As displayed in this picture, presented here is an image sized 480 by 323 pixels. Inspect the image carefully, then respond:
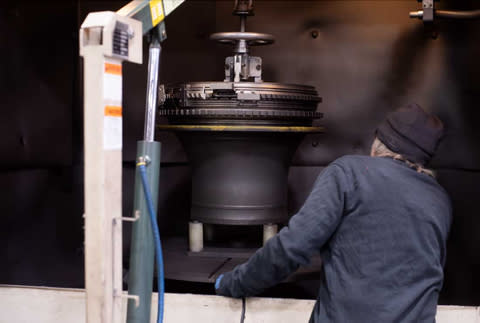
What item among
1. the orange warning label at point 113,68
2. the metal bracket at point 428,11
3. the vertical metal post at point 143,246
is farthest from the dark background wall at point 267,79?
the orange warning label at point 113,68

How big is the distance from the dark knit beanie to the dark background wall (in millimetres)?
1099

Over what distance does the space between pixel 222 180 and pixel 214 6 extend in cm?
98

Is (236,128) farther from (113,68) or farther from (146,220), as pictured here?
(113,68)

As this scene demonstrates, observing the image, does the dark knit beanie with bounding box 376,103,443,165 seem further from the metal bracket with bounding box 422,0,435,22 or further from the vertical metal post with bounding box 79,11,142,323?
the metal bracket with bounding box 422,0,435,22

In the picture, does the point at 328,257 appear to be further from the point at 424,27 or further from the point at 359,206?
the point at 424,27

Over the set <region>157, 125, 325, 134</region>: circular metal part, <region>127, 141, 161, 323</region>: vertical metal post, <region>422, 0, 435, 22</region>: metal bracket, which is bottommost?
<region>127, 141, 161, 323</region>: vertical metal post

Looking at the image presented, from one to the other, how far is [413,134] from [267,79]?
1318 mm

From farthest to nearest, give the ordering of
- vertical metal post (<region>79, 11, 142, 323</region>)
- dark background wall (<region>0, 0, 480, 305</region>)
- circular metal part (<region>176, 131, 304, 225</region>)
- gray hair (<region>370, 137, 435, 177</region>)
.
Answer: dark background wall (<region>0, 0, 480, 305</region>)
circular metal part (<region>176, 131, 304, 225</region>)
gray hair (<region>370, 137, 435, 177</region>)
vertical metal post (<region>79, 11, 142, 323</region>)

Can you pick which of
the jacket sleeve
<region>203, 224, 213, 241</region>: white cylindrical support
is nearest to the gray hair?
the jacket sleeve

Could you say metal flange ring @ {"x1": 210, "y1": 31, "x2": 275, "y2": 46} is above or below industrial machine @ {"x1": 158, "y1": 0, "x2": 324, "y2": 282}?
above

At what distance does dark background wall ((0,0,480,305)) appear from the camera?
211 centimetres

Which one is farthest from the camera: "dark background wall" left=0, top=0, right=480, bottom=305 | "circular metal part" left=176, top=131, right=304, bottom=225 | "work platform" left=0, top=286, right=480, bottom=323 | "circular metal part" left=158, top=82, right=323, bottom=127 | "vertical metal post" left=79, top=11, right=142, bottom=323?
"dark background wall" left=0, top=0, right=480, bottom=305

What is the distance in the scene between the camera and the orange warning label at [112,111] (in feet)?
3.42

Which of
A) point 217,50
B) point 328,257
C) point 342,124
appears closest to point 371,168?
point 328,257
